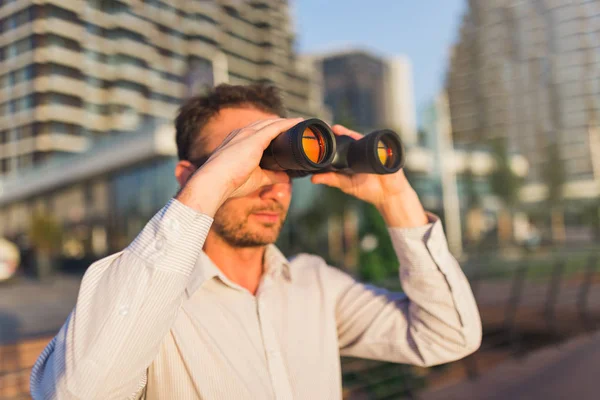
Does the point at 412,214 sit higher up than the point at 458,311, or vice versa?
the point at 412,214

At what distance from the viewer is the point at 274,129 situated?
998 millimetres

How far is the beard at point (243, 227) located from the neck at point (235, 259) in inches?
0.9

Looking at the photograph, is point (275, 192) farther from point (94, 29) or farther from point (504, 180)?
point (504, 180)

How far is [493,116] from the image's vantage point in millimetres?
54438

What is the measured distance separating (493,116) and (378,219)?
50.0 metres

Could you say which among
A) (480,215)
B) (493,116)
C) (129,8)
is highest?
(493,116)

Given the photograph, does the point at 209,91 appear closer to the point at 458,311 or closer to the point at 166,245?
the point at 166,245

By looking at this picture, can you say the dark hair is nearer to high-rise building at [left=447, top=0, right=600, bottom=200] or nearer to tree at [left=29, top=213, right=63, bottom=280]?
tree at [left=29, top=213, right=63, bottom=280]

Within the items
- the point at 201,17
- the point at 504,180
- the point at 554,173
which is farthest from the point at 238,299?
the point at 554,173

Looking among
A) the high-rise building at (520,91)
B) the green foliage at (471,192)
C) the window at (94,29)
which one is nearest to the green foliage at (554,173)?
the green foliage at (471,192)

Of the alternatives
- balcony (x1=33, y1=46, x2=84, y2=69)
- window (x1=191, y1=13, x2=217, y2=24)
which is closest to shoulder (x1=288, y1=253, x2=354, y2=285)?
balcony (x1=33, y1=46, x2=84, y2=69)

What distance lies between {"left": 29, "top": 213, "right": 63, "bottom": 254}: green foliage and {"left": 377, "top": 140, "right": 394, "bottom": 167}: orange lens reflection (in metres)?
11.9

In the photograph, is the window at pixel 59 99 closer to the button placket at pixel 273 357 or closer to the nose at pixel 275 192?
the nose at pixel 275 192

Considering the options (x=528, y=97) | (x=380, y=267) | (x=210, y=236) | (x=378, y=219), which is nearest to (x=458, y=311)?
(x=210, y=236)
